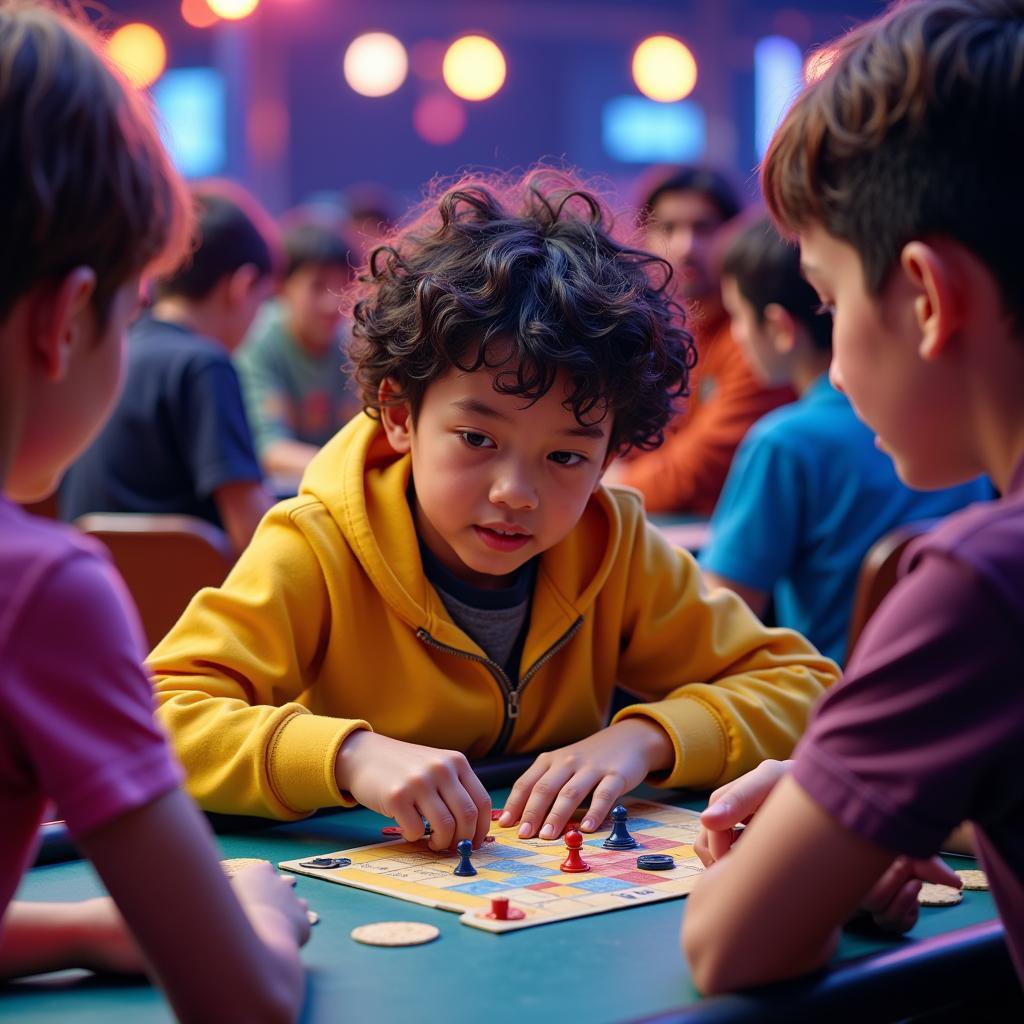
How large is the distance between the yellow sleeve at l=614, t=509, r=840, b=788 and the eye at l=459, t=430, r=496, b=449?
0.84ft

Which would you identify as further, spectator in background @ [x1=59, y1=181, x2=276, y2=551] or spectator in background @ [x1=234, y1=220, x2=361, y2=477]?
spectator in background @ [x1=234, y1=220, x2=361, y2=477]

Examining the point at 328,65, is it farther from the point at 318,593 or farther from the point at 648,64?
the point at 318,593

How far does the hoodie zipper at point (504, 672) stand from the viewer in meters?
1.55

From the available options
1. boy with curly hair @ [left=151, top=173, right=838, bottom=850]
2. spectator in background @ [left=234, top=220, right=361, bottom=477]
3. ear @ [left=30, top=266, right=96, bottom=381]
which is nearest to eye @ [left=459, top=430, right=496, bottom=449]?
boy with curly hair @ [left=151, top=173, right=838, bottom=850]

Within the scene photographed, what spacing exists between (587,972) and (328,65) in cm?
1060

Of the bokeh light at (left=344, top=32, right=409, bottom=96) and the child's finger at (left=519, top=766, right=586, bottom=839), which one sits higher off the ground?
the bokeh light at (left=344, top=32, right=409, bottom=96)

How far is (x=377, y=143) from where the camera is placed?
35.9 feet

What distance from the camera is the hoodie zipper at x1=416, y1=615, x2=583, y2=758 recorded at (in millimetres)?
1550

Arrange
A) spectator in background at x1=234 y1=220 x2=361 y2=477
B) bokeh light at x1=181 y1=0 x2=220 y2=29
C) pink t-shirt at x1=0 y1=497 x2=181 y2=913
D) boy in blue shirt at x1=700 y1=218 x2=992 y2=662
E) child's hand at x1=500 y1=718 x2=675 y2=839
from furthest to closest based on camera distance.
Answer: bokeh light at x1=181 y1=0 x2=220 y2=29 < spectator in background at x1=234 y1=220 x2=361 y2=477 < boy in blue shirt at x1=700 y1=218 x2=992 y2=662 < child's hand at x1=500 y1=718 x2=675 y2=839 < pink t-shirt at x1=0 y1=497 x2=181 y2=913

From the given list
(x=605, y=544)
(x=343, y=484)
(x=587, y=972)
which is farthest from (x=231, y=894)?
(x=605, y=544)

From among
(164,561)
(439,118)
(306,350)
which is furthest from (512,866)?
(439,118)

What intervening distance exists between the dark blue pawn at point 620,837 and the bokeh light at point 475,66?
335 inches

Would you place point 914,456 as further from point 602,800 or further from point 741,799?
point 602,800

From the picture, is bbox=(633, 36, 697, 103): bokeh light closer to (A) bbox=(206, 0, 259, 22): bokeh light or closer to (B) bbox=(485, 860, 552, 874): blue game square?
(A) bbox=(206, 0, 259, 22): bokeh light
